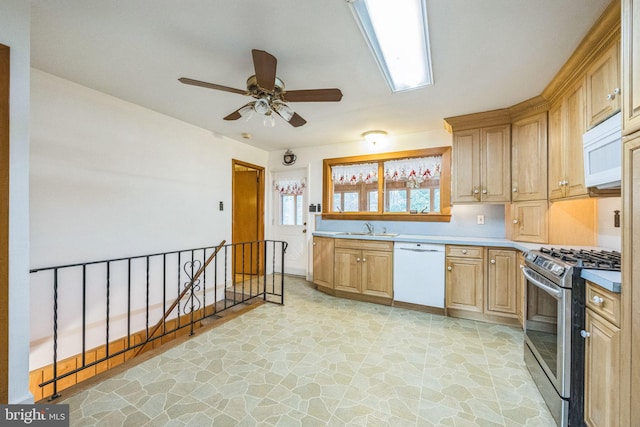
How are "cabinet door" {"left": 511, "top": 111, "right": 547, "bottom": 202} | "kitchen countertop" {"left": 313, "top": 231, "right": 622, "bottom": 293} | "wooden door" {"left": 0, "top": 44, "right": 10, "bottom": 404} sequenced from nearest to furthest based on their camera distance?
1. "kitchen countertop" {"left": 313, "top": 231, "right": 622, "bottom": 293}
2. "wooden door" {"left": 0, "top": 44, "right": 10, "bottom": 404}
3. "cabinet door" {"left": 511, "top": 111, "right": 547, "bottom": 202}

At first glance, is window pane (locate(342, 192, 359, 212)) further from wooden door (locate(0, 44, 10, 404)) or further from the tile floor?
wooden door (locate(0, 44, 10, 404))

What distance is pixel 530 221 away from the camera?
277 cm

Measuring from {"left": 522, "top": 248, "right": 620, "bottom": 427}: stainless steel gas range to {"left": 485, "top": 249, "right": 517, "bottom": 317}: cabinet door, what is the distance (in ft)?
3.50

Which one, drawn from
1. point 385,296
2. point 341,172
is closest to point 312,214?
point 341,172

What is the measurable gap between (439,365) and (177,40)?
10.2 feet

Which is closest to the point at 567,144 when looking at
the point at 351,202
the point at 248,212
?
the point at 351,202

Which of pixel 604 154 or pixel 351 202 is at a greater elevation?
pixel 604 154

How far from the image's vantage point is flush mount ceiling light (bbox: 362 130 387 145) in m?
3.68

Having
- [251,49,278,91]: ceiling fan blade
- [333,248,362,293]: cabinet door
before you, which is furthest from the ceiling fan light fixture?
[333,248,362,293]: cabinet door

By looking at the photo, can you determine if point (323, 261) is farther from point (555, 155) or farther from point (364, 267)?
point (555, 155)

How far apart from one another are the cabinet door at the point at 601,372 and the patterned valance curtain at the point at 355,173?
120 inches

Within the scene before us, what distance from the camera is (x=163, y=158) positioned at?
316 centimetres

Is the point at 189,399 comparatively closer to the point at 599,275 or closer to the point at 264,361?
the point at 264,361

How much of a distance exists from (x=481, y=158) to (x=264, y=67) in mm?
2715
